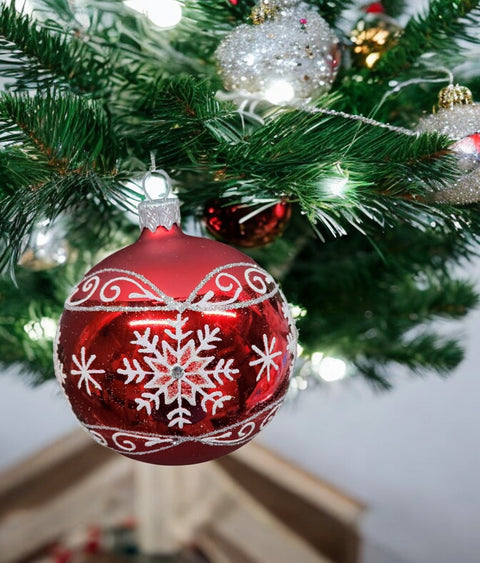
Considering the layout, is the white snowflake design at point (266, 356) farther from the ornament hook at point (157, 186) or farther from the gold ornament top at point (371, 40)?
the gold ornament top at point (371, 40)

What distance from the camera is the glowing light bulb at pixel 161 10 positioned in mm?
550

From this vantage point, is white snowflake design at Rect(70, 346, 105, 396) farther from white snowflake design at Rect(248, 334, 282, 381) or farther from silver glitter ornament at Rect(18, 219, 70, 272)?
silver glitter ornament at Rect(18, 219, 70, 272)

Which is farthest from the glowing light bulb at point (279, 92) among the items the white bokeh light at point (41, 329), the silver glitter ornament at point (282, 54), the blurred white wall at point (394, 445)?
the blurred white wall at point (394, 445)

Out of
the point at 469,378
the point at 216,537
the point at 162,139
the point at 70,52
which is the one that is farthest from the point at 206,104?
the point at 216,537

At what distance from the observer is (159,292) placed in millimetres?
385

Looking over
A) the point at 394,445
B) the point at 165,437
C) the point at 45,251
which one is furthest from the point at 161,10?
the point at 394,445

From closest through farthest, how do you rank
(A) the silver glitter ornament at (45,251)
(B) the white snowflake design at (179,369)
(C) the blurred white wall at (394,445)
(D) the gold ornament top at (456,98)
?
(B) the white snowflake design at (179,369) → (D) the gold ornament top at (456,98) → (A) the silver glitter ornament at (45,251) → (C) the blurred white wall at (394,445)

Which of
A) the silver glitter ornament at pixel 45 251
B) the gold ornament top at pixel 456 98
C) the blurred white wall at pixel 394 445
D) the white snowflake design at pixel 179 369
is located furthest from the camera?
the blurred white wall at pixel 394 445

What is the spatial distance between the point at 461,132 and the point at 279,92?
5.9 inches

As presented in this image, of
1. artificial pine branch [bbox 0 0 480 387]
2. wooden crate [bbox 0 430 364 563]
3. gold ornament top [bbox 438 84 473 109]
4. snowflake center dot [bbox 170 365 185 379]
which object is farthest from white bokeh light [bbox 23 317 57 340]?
wooden crate [bbox 0 430 364 563]

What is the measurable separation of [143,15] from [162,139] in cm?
20

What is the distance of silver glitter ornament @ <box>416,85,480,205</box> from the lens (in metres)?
0.44

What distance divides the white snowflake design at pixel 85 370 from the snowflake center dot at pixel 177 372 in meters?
0.04

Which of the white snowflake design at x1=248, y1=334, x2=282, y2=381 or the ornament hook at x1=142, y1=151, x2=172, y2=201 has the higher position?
the ornament hook at x1=142, y1=151, x2=172, y2=201
